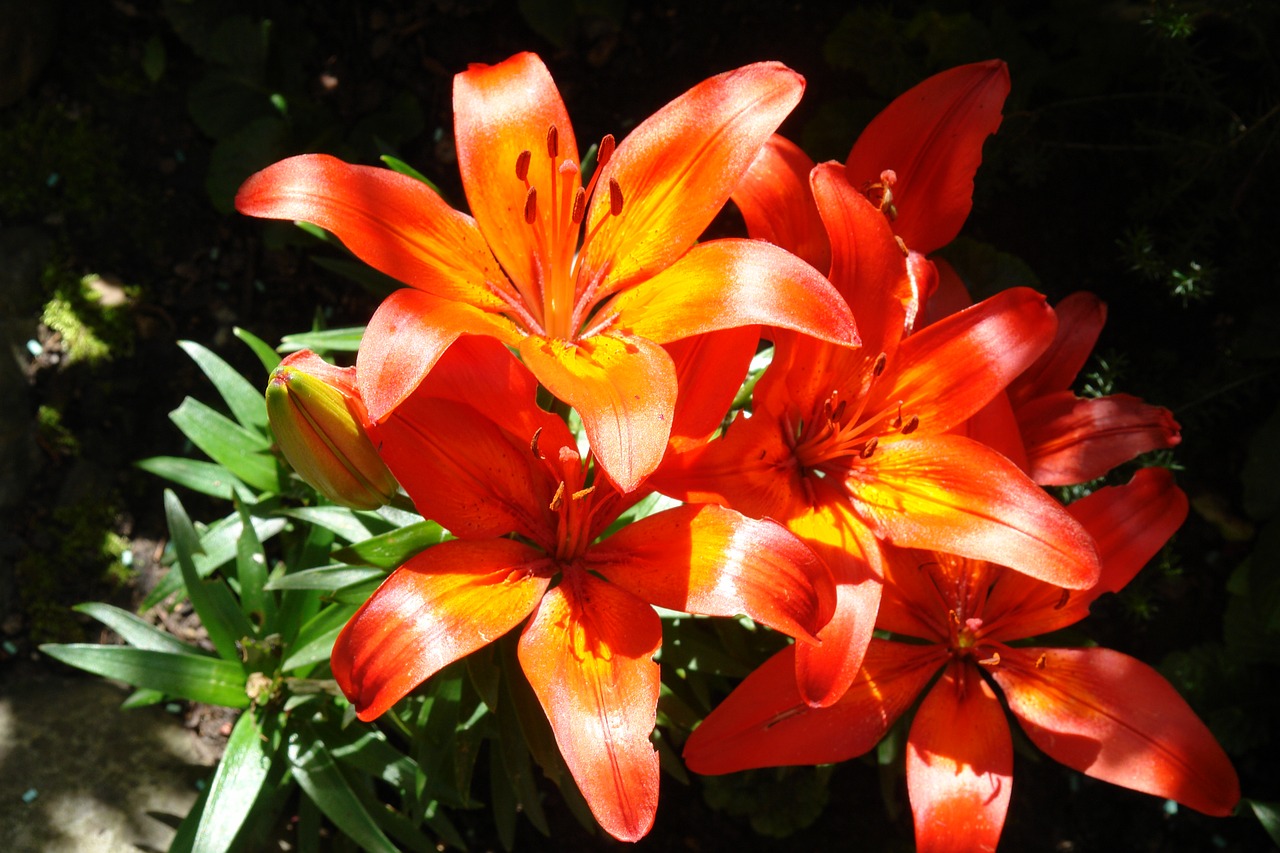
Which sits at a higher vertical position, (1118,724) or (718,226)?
(718,226)

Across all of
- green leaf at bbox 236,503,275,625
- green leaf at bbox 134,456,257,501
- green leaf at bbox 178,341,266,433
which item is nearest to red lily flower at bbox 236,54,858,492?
green leaf at bbox 236,503,275,625

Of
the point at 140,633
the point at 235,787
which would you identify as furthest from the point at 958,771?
the point at 140,633

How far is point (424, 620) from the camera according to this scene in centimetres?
117

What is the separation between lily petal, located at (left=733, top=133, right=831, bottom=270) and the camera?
→ 1.44 metres

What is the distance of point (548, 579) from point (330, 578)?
1.56 ft

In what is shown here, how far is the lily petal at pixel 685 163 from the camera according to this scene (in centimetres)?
129

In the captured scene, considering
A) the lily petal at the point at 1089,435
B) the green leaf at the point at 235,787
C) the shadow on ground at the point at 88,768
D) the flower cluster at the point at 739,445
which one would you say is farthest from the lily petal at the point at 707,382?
the shadow on ground at the point at 88,768

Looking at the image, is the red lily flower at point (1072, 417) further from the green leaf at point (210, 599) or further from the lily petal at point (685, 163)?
the green leaf at point (210, 599)

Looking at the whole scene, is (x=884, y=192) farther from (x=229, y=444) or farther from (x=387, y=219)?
(x=229, y=444)

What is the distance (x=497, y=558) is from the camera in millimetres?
1297

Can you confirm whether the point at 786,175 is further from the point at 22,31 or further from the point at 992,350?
the point at 22,31

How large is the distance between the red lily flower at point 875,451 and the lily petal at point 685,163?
4.5 inches

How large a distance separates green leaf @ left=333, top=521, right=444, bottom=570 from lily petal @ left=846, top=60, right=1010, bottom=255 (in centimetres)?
81

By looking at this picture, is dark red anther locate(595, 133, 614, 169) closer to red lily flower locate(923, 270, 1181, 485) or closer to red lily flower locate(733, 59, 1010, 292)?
red lily flower locate(733, 59, 1010, 292)
